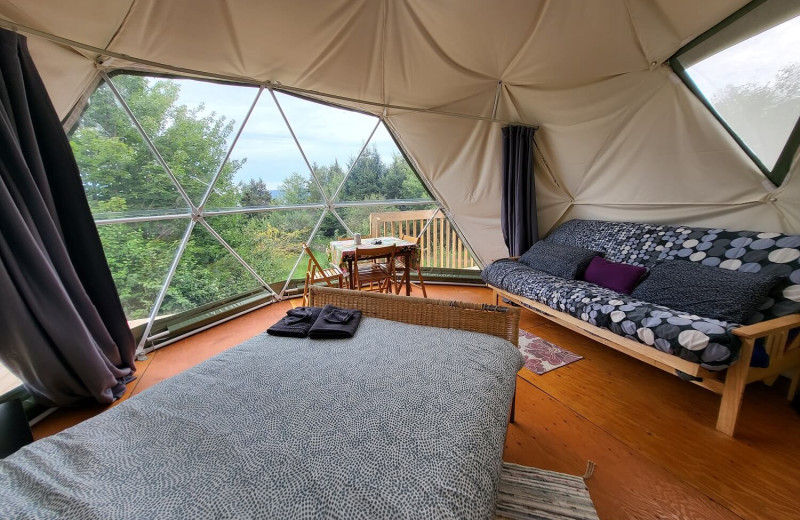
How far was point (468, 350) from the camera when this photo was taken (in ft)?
4.45

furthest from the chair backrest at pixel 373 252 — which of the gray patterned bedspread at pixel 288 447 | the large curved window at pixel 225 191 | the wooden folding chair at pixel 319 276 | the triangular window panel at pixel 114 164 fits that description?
the triangular window panel at pixel 114 164

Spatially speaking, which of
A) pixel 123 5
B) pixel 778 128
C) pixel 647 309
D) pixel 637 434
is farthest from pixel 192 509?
pixel 778 128

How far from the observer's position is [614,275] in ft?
7.93

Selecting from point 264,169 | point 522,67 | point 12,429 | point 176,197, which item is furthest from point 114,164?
point 522,67

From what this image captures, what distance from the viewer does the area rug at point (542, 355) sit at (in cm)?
221

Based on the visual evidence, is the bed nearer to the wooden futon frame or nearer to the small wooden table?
the wooden futon frame

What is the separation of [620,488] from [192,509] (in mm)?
1653

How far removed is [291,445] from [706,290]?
2510 mm

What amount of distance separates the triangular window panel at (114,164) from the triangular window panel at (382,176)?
1929 mm

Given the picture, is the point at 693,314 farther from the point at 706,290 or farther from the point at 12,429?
the point at 12,429

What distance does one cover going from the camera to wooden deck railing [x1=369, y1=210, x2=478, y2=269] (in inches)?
163

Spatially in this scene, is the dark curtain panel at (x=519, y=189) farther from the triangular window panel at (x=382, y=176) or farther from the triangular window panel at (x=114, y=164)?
the triangular window panel at (x=114, y=164)

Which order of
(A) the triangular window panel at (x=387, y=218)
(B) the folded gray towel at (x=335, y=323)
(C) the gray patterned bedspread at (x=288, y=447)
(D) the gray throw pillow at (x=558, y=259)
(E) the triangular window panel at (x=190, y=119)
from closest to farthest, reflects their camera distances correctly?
1. (C) the gray patterned bedspread at (x=288, y=447)
2. (B) the folded gray towel at (x=335, y=323)
3. (E) the triangular window panel at (x=190, y=119)
4. (D) the gray throw pillow at (x=558, y=259)
5. (A) the triangular window panel at (x=387, y=218)

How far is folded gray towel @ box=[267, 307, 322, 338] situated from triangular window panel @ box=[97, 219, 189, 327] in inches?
62.4
